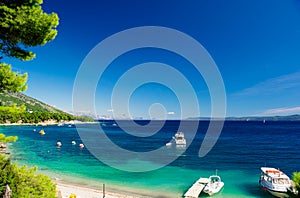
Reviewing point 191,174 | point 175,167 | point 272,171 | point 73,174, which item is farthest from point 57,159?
point 272,171

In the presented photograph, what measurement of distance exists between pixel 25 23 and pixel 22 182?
655 cm

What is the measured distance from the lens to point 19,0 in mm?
7645

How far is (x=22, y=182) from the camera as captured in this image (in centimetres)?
975

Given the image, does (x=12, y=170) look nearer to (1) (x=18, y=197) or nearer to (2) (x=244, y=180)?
(1) (x=18, y=197)

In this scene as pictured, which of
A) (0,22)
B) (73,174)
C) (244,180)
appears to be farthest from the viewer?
(73,174)

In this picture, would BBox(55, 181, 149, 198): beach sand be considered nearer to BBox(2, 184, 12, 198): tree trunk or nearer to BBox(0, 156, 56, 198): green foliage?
BBox(0, 156, 56, 198): green foliage

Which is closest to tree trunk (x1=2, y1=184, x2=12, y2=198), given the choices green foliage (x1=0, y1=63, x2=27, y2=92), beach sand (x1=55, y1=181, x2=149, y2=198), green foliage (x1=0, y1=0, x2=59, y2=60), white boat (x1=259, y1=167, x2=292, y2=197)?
green foliage (x1=0, y1=63, x2=27, y2=92)

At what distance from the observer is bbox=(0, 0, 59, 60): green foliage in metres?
7.16

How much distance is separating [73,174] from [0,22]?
99.5ft

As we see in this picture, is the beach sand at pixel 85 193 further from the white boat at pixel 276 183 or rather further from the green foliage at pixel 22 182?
the white boat at pixel 276 183

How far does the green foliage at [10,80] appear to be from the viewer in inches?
294

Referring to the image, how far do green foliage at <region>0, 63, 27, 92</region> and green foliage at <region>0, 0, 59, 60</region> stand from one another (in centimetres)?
100

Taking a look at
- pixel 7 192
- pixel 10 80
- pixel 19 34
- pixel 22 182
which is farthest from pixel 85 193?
pixel 19 34

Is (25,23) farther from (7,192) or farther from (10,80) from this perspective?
(7,192)
